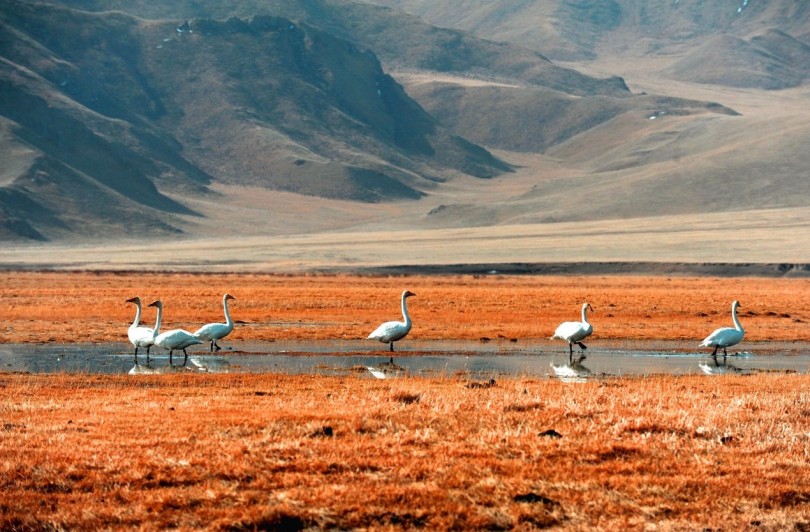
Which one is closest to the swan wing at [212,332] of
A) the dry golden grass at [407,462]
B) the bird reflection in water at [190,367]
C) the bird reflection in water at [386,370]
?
the bird reflection in water at [190,367]

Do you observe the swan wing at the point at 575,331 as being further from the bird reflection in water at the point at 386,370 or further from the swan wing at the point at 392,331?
the bird reflection in water at the point at 386,370

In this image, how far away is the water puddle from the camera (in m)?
24.1

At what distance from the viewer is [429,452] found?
12.2 meters

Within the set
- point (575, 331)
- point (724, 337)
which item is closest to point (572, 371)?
point (575, 331)

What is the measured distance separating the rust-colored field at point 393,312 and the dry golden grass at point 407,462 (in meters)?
18.0

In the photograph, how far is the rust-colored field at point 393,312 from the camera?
114 feet

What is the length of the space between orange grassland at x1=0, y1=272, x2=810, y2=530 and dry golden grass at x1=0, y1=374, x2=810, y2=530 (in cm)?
3

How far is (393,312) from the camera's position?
143 ft

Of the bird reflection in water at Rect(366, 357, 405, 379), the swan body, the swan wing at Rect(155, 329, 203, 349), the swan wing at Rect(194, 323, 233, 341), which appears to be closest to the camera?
the swan body

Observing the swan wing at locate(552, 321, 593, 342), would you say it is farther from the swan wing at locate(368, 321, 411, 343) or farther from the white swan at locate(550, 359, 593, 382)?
the swan wing at locate(368, 321, 411, 343)

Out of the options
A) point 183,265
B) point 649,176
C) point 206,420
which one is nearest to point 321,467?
point 206,420

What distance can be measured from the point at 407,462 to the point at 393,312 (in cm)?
3204

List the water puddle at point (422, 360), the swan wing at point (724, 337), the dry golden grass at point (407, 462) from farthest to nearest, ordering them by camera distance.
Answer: the swan wing at point (724, 337) → the water puddle at point (422, 360) → the dry golden grass at point (407, 462)

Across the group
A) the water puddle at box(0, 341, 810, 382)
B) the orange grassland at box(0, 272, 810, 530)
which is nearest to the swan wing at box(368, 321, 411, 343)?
the water puddle at box(0, 341, 810, 382)
